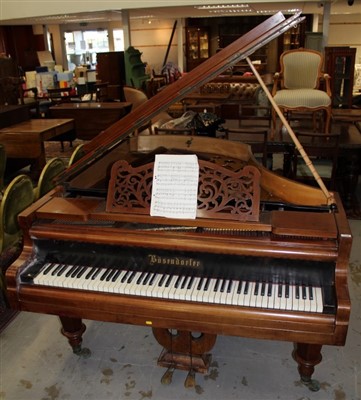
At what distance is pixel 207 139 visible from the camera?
257 centimetres

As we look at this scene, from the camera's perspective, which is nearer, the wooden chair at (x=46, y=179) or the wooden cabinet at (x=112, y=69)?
the wooden chair at (x=46, y=179)

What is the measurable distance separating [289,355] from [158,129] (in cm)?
286

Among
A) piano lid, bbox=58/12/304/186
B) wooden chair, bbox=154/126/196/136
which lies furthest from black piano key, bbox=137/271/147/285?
wooden chair, bbox=154/126/196/136

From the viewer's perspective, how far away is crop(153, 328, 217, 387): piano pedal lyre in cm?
207

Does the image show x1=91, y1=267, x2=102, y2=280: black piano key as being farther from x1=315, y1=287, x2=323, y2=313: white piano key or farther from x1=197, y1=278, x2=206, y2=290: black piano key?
x1=315, y1=287, x2=323, y2=313: white piano key

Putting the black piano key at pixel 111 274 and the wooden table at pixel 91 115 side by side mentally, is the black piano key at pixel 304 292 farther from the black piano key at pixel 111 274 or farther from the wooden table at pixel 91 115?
the wooden table at pixel 91 115

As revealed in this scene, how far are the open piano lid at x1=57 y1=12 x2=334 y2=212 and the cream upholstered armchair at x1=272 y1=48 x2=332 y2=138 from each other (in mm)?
2571

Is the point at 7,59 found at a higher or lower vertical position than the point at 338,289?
higher

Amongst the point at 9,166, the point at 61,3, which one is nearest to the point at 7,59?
the point at 61,3

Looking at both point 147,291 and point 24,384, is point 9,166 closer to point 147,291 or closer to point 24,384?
point 24,384

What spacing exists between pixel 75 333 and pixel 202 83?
4.95 feet

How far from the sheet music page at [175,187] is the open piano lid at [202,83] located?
0.23 m

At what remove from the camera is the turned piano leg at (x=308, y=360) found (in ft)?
6.53

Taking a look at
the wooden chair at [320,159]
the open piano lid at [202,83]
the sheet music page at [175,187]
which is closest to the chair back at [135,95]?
the wooden chair at [320,159]
